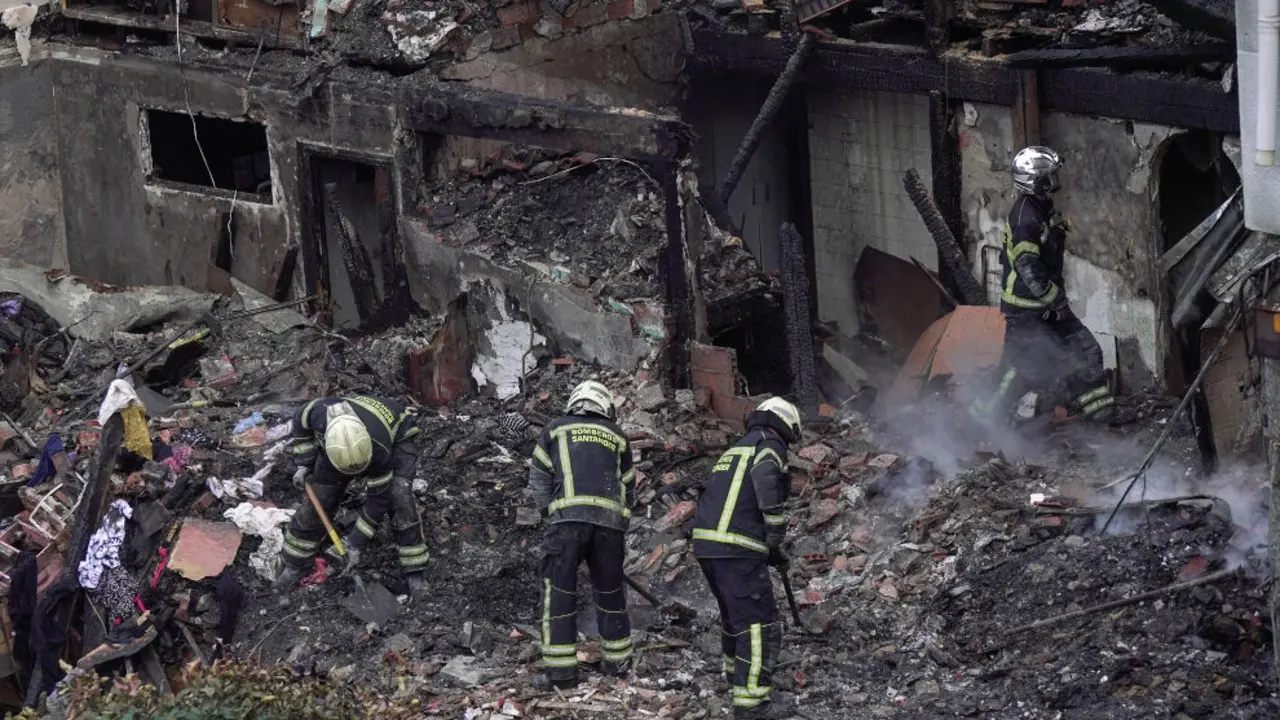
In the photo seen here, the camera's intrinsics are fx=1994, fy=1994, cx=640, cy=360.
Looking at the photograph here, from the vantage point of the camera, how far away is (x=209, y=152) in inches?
678

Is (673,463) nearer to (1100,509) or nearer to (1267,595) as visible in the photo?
(1100,509)

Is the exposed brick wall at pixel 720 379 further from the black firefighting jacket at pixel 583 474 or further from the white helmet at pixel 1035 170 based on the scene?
the black firefighting jacket at pixel 583 474

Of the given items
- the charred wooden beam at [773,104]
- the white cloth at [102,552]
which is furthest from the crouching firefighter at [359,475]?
the charred wooden beam at [773,104]

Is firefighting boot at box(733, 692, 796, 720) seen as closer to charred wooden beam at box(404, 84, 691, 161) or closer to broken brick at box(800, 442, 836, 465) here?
broken brick at box(800, 442, 836, 465)

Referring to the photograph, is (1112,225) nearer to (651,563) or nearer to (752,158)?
(651,563)

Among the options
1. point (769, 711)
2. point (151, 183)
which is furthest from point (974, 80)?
point (151, 183)

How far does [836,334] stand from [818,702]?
6587 millimetres

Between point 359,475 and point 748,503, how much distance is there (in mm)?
2790

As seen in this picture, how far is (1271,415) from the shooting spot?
30.3ft

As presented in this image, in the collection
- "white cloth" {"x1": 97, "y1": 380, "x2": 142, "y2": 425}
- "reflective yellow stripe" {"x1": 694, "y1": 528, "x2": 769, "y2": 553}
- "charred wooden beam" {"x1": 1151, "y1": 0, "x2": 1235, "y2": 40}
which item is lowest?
"reflective yellow stripe" {"x1": 694, "y1": 528, "x2": 769, "y2": 553}

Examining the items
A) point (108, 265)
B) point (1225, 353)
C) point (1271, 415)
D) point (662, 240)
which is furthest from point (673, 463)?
point (108, 265)

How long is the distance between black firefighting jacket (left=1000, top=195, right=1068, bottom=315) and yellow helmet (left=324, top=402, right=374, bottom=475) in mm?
4169

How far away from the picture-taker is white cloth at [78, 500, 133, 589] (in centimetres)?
1214

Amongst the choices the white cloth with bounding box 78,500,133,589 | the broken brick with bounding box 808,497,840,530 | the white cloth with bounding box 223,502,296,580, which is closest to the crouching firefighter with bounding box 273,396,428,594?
the white cloth with bounding box 223,502,296,580
